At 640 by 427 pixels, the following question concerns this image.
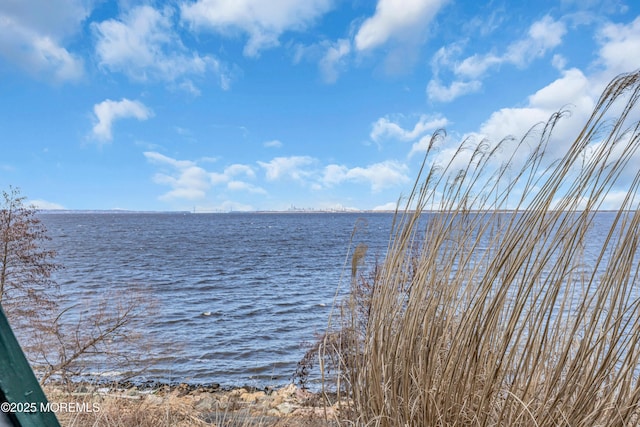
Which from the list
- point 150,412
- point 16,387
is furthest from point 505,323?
point 150,412

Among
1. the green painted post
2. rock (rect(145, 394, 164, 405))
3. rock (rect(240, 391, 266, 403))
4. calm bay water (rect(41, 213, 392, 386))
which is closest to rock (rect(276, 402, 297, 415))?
calm bay water (rect(41, 213, 392, 386))

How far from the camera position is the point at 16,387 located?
825 mm

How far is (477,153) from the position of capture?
6.26 ft

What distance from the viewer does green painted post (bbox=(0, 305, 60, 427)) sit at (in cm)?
80

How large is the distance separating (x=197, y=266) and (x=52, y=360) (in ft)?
59.0

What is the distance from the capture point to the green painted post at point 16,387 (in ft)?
2.62

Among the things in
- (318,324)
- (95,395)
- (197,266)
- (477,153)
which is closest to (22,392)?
(477,153)

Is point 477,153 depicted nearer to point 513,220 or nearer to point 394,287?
point 513,220

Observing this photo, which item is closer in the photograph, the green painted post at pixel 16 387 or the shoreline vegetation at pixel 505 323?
the green painted post at pixel 16 387

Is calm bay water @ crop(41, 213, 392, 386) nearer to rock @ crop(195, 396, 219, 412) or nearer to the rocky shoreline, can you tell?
rock @ crop(195, 396, 219, 412)

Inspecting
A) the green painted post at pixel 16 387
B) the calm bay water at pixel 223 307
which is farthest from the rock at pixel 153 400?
the green painted post at pixel 16 387

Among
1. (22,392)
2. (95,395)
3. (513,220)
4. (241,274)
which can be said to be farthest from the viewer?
(241,274)

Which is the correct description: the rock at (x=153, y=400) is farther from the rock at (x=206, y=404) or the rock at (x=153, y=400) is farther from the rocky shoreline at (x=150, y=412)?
the rock at (x=206, y=404)

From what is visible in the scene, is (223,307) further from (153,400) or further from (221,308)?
(153,400)
